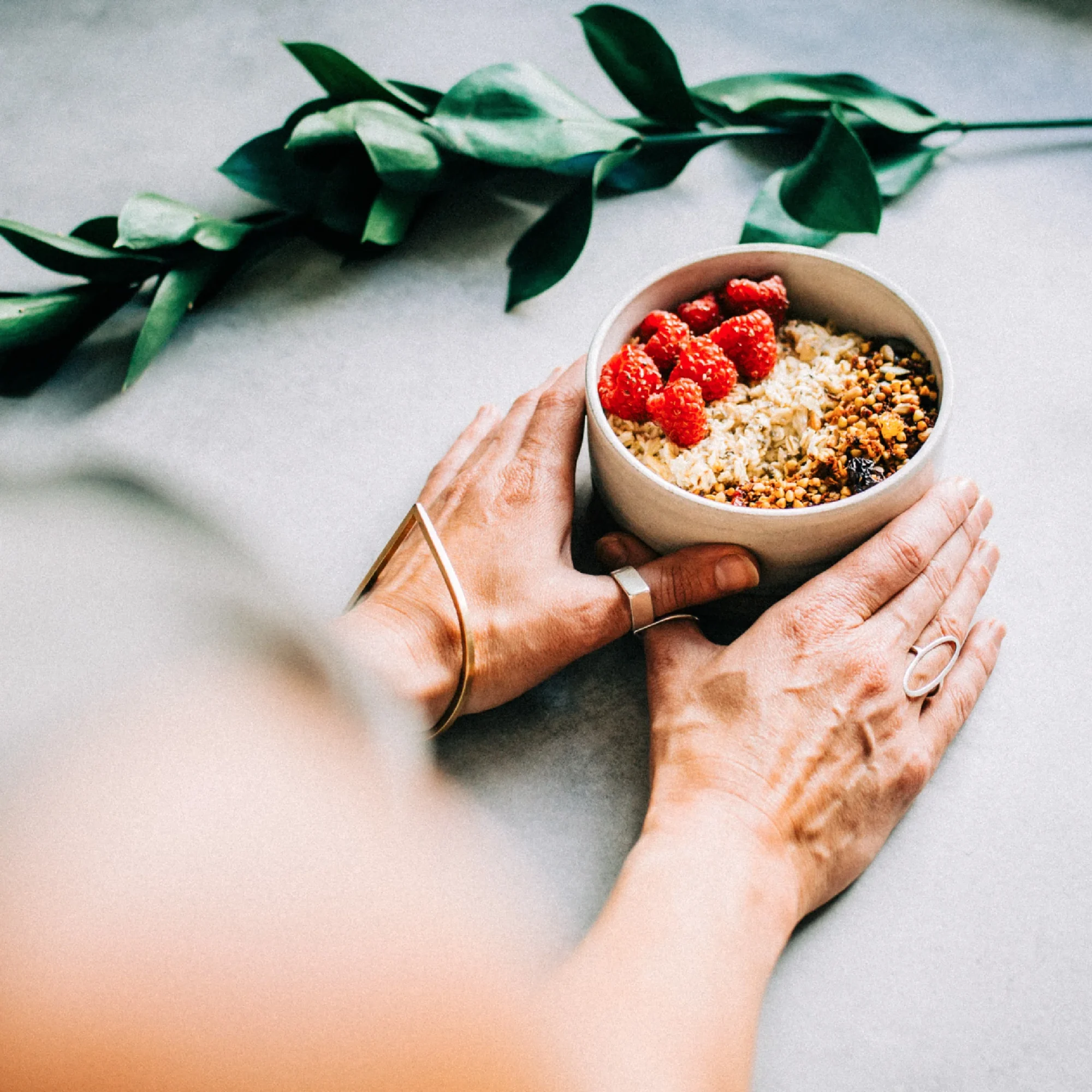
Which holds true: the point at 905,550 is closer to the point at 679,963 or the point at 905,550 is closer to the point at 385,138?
the point at 679,963

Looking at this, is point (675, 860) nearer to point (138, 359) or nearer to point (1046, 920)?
point (1046, 920)

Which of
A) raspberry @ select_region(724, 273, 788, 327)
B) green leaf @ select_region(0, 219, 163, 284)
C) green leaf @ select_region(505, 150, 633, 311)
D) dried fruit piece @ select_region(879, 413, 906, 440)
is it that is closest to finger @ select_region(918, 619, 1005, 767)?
dried fruit piece @ select_region(879, 413, 906, 440)

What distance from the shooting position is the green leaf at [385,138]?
0.94 m

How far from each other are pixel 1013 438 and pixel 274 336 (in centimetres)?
74

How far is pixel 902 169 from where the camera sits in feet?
3.31

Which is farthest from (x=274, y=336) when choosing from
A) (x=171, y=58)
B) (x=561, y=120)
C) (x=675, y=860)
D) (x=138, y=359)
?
(x=675, y=860)

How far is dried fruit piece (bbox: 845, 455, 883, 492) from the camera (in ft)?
2.26

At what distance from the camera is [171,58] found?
4.00ft

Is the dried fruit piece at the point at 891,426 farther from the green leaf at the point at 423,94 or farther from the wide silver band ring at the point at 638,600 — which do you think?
the green leaf at the point at 423,94

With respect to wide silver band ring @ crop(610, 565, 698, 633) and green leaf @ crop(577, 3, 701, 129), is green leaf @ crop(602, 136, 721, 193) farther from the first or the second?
wide silver band ring @ crop(610, 565, 698, 633)

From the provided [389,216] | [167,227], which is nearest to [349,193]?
[389,216]

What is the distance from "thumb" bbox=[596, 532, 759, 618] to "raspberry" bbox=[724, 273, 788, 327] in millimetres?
199

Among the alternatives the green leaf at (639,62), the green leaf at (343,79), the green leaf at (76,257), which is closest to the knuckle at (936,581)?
the green leaf at (639,62)

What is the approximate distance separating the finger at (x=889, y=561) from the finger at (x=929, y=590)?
0.01 m
